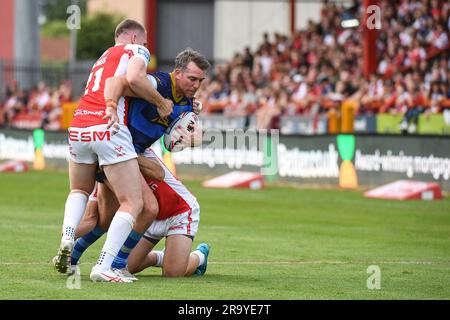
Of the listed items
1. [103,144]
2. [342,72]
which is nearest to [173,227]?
[103,144]

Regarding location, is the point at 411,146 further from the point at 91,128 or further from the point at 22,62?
the point at 22,62

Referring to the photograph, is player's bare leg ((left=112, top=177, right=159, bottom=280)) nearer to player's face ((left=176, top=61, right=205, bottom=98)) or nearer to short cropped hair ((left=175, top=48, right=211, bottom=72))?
player's face ((left=176, top=61, right=205, bottom=98))

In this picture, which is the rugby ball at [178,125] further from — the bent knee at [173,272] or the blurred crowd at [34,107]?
the blurred crowd at [34,107]

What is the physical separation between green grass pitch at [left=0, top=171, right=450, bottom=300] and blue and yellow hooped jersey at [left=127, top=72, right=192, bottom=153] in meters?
1.24

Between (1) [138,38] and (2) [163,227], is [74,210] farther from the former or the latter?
(1) [138,38]

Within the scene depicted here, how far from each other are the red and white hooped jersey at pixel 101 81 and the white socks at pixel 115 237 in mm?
822

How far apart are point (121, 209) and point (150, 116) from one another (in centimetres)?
90

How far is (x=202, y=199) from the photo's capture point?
20281 millimetres

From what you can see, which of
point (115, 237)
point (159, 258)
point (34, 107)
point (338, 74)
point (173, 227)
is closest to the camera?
point (115, 237)

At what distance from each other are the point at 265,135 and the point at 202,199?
4006 millimetres

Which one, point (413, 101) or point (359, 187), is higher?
point (413, 101)

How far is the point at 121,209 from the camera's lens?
9.35 metres

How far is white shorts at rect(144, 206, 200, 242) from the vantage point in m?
10.1
